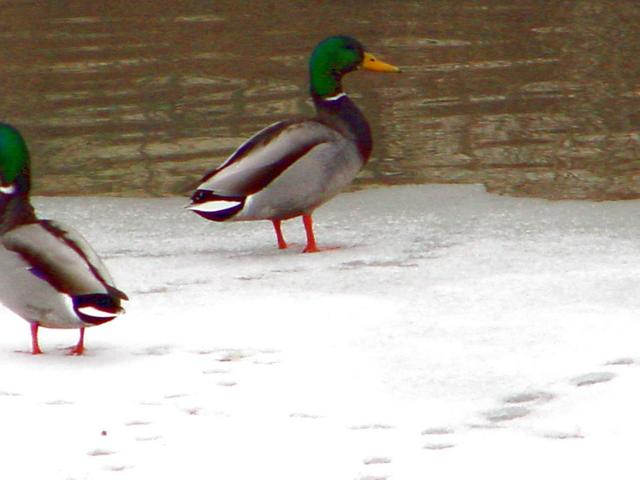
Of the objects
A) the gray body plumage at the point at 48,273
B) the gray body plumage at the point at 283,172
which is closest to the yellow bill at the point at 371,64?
the gray body plumage at the point at 283,172

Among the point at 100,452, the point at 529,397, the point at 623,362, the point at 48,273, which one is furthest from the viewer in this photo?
the point at 48,273

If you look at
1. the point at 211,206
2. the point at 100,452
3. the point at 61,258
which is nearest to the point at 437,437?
the point at 100,452

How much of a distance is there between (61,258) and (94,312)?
244mm

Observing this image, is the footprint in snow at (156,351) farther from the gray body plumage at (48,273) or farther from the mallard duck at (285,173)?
the mallard duck at (285,173)

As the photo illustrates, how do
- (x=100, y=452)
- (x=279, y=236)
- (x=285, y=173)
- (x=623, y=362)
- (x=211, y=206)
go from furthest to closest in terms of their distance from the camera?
(x=279, y=236) → (x=285, y=173) → (x=211, y=206) → (x=623, y=362) → (x=100, y=452)

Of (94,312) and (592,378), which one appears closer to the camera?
(592,378)

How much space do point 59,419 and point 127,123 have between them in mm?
7479

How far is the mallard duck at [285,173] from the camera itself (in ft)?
22.3

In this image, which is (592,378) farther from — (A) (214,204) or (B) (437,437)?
(A) (214,204)

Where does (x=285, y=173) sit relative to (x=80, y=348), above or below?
above

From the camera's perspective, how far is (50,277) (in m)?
4.95

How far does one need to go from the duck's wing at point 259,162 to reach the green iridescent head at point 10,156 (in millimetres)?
1424

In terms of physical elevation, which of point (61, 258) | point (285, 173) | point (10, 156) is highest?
point (10, 156)

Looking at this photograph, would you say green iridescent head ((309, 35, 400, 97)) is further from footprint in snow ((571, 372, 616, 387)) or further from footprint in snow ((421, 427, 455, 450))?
footprint in snow ((421, 427, 455, 450))
